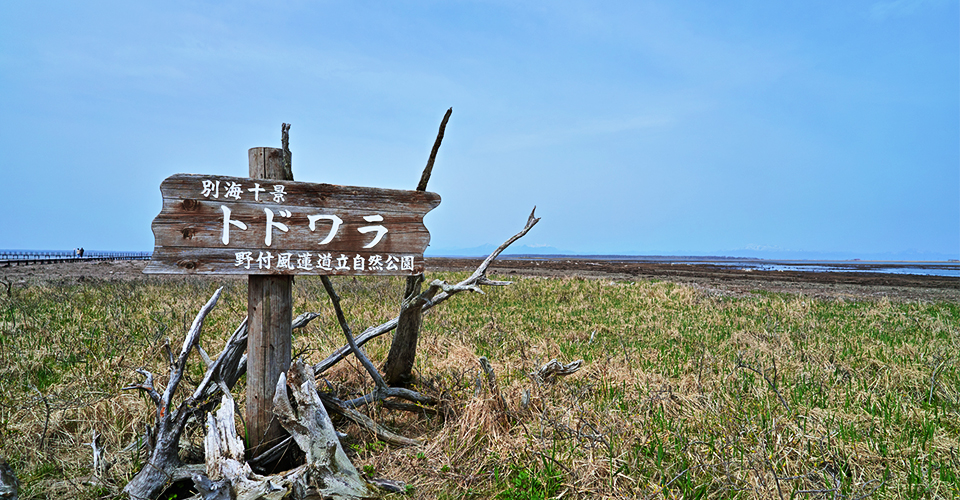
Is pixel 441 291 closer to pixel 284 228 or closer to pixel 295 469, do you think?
pixel 284 228

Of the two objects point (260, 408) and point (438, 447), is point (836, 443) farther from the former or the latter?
point (260, 408)

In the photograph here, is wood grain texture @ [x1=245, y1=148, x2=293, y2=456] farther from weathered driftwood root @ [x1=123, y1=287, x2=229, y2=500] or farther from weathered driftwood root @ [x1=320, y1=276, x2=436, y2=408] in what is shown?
weathered driftwood root @ [x1=320, y1=276, x2=436, y2=408]

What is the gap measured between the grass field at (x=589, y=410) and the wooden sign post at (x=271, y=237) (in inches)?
40.3

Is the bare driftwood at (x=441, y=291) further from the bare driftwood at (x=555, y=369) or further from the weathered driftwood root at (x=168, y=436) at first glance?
the bare driftwood at (x=555, y=369)

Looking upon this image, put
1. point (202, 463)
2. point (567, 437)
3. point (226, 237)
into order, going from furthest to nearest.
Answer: point (567, 437) < point (202, 463) < point (226, 237)

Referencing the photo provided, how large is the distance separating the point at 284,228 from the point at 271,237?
0.11m

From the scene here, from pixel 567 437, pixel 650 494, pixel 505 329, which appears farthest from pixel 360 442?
pixel 505 329

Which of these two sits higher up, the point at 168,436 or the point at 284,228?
the point at 284,228

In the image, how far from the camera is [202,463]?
355cm

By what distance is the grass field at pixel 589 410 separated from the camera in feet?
11.0

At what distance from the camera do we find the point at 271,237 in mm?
3410

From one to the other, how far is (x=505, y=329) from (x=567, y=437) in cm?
491

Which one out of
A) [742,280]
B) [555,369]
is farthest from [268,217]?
[742,280]

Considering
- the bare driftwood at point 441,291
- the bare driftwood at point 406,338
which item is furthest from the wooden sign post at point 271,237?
the bare driftwood at point 406,338
